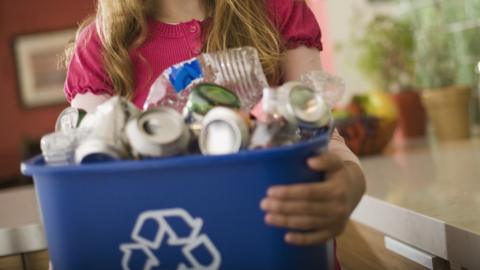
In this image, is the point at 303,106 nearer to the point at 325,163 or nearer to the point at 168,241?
the point at 325,163

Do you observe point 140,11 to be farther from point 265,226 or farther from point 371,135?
point 371,135

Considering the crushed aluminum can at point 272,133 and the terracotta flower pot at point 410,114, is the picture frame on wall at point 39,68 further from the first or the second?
the crushed aluminum can at point 272,133

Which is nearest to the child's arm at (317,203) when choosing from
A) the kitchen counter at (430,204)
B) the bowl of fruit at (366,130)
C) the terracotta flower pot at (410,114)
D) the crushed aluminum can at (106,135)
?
the crushed aluminum can at (106,135)

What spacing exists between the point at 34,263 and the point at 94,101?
0.34m

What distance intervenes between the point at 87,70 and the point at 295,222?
469mm

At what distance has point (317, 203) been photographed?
53 centimetres

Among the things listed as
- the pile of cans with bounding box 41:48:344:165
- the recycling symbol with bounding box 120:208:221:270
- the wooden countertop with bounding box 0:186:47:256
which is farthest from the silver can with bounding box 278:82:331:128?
the wooden countertop with bounding box 0:186:47:256

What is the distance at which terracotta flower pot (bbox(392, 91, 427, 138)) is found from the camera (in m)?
2.15

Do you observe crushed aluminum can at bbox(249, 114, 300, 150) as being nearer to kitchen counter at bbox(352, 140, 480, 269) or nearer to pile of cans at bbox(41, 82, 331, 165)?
pile of cans at bbox(41, 82, 331, 165)

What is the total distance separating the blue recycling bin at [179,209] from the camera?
0.50m

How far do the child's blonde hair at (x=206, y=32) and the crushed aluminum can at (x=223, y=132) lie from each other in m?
0.34

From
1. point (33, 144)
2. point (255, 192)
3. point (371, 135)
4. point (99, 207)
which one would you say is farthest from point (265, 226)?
point (33, 144)

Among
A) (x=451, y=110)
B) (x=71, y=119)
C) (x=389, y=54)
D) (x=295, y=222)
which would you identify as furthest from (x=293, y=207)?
(x=389, y=54)

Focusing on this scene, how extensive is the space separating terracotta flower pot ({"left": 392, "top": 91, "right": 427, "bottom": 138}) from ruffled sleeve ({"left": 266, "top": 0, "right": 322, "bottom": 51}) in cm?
129
